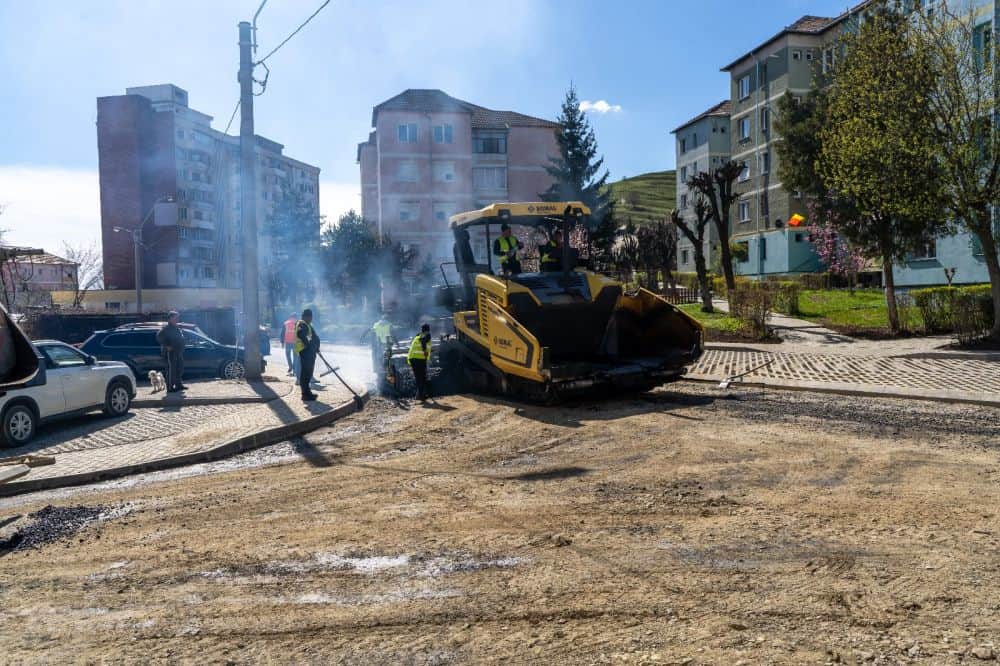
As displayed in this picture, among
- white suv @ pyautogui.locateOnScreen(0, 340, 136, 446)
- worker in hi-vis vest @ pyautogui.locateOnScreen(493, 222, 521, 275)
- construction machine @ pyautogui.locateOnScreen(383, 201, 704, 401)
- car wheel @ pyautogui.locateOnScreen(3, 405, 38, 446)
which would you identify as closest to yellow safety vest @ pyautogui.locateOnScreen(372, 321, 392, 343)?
construction machine @ pyautogui.locateOnScreen(383, 201, 704, 401)

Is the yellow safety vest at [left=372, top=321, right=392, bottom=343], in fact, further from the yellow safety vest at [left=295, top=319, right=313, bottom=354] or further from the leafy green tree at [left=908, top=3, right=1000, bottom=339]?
the leafy green tree at [left=908, top=3, right=1000, bottom=339]

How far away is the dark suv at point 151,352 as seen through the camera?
19.5m

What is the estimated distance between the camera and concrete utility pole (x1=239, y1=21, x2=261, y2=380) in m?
16.7

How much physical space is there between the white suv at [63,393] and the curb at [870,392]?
10013mm

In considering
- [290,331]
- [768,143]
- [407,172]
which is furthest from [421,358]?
[407,172]

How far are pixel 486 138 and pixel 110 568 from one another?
54738mm

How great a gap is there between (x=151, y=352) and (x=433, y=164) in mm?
38386

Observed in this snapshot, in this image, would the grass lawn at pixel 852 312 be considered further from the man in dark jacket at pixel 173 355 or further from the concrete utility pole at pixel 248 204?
the man in dark jacket at pixel 173 355

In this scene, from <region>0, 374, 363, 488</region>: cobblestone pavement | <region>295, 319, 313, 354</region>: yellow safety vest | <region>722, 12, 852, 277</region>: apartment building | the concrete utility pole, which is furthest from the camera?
<region>722, 12, 852, 277</region>: apartment building

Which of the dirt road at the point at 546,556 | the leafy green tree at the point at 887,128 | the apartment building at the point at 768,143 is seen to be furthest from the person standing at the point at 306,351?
the apartment building at the point at 768,143

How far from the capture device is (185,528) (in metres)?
6.39

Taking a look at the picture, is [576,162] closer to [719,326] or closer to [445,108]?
[445,108]

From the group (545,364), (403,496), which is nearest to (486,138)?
(545,364)

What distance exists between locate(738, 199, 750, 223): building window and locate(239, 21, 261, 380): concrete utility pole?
3870 centimetres
